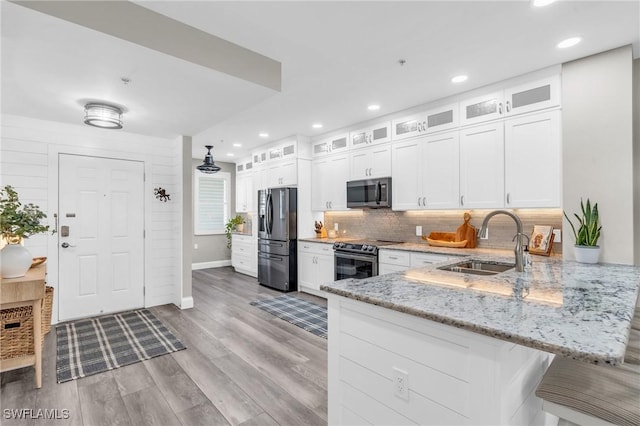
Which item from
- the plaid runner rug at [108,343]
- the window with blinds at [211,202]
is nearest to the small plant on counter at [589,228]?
the plaid runner rug at [108,343]

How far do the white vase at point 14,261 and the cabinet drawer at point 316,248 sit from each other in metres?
3.45

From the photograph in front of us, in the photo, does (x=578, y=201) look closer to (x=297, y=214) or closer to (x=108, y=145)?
(x=297, y=214)

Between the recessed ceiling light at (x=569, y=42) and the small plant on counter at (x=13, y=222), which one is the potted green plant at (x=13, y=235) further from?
the recessed ceiling light at (x=569, y=42)

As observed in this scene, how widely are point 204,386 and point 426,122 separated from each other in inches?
145

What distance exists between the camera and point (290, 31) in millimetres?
2426

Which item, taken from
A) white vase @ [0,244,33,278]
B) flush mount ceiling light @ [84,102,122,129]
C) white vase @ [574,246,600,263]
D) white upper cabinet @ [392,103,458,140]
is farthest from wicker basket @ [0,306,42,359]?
white vase @ [574,246,600,263]

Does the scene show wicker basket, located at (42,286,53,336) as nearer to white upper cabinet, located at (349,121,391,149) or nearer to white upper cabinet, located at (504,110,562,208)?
white upper cabinet, located at (349,121,391,149)

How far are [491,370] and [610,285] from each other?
126cm

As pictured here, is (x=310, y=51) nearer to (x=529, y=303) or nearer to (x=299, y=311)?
(x=529, y=303)

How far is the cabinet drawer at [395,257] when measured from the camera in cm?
387

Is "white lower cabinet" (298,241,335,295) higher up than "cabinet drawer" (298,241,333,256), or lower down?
lower down

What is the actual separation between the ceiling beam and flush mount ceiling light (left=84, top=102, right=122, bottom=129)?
1525mm

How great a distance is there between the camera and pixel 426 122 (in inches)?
159

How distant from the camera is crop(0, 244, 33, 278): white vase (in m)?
2.51
